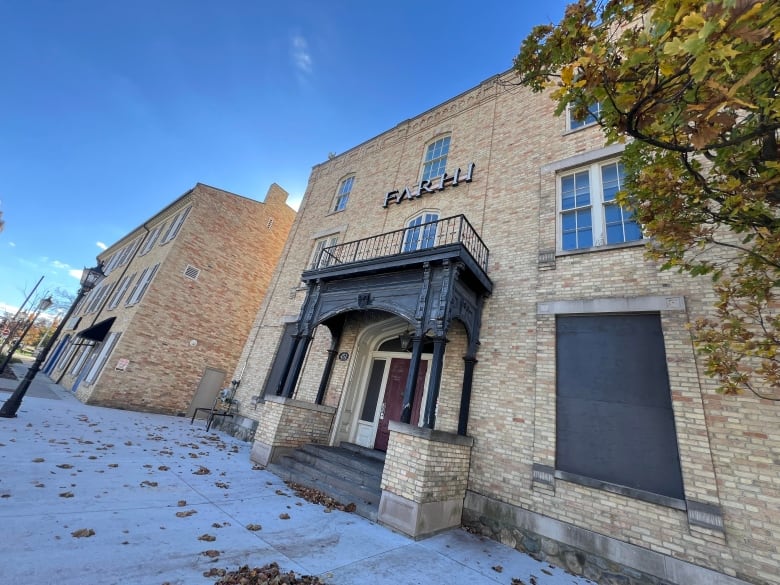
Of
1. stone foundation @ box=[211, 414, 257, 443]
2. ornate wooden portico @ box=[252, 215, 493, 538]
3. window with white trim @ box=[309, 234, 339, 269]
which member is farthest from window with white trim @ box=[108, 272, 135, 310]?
ornate wooden portico @ box=[252, 215, 493, 538]

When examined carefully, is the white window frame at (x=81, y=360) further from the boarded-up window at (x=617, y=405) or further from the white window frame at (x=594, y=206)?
the white window frame at (x=594, y=206)

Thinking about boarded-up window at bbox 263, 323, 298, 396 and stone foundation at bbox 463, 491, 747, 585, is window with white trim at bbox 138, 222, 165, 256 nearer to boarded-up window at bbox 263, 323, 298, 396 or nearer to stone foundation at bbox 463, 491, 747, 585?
boarded-up window at bbox 263, 323, 298, 396

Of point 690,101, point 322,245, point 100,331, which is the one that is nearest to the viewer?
point 690,101

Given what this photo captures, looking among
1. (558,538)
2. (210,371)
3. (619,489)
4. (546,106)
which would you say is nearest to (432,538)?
(558,538)

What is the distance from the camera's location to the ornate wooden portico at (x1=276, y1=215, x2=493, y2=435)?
20.8 feet

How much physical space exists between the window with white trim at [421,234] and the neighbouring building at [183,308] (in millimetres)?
11364

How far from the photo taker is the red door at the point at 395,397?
8508 mm

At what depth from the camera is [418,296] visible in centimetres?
692

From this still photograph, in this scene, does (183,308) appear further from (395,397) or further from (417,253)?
(417,253)

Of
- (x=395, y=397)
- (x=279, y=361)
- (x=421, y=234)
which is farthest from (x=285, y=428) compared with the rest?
(x=421, y=234)

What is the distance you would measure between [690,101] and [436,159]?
976 cm

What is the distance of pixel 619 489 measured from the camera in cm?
507

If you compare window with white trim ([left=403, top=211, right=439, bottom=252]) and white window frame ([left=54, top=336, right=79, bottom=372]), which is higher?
window with white trim ([left=403, top=211, right=439, bottom=252])

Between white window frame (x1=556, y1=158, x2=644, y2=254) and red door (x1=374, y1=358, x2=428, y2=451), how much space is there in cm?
478
